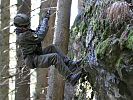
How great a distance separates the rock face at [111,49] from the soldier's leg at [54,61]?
0.55m

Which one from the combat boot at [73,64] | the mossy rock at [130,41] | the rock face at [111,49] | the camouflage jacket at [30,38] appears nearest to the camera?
the mossy rock at [130,41]

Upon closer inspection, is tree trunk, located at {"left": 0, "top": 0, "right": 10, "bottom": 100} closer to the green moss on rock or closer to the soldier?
the soldier

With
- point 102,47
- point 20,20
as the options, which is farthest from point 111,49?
point 20,20

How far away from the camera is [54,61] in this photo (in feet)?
20.0

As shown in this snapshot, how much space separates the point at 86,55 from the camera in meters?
5.74

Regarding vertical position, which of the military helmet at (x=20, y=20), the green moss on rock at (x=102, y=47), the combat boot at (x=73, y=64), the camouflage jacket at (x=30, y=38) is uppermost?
the military helmet at (x=20, y=20)

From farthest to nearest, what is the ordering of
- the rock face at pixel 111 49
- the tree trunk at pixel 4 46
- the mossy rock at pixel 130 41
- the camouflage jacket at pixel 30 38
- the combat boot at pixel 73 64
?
the tree trunk at pixel 4 46, the combat boot at pixel 73 64, the camouflage jacket at pixel 30 38, the rock face at pixel 111 49, the mossy rock at pixel 130 41

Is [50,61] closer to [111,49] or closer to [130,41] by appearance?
[111,49]

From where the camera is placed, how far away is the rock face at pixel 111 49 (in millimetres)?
4391

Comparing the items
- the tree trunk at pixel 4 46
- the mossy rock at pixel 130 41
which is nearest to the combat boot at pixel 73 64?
the mossy rock at pixel 130 41

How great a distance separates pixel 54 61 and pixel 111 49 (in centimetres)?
184

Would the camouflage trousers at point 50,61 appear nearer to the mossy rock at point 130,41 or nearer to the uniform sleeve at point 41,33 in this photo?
the uniform sleeve at point 41,33

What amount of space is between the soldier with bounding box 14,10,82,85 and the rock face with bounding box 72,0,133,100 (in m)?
0.53

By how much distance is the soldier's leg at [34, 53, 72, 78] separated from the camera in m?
6.05
